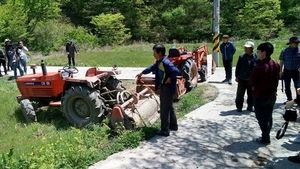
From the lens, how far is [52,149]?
17.2 feet

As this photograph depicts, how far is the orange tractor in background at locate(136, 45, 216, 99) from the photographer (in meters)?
9.24

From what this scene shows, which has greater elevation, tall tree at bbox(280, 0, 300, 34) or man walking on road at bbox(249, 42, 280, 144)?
tall tree at bbox(280, 0, 300, 34)

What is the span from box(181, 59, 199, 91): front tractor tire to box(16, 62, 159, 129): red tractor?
210 centimetres

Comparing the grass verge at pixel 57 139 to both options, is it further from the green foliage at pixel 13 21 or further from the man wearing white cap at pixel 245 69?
the green foliage at pixel 13 21

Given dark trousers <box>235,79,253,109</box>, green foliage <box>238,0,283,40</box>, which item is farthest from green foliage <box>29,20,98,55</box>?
dark trousers <box>235,79,253,109</box>

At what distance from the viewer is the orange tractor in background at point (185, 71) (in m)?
9.24

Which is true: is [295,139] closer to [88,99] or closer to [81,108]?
[88,99]

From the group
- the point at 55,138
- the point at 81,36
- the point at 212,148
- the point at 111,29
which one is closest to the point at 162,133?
the point at 212,148

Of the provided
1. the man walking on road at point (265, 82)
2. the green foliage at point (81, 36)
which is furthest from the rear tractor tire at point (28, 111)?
the green foliage at point (81, 36)

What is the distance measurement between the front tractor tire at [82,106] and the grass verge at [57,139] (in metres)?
0.25

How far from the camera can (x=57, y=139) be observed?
6496 millimetres

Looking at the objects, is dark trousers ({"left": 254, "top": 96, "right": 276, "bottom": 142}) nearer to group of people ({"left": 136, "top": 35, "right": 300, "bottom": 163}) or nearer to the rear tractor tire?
group of people ({"left": 136, "top": 35, "right": 300, "bottom": 163})

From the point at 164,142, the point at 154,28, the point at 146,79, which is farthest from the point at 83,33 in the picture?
the point at 164,142

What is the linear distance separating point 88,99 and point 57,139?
141 cm
